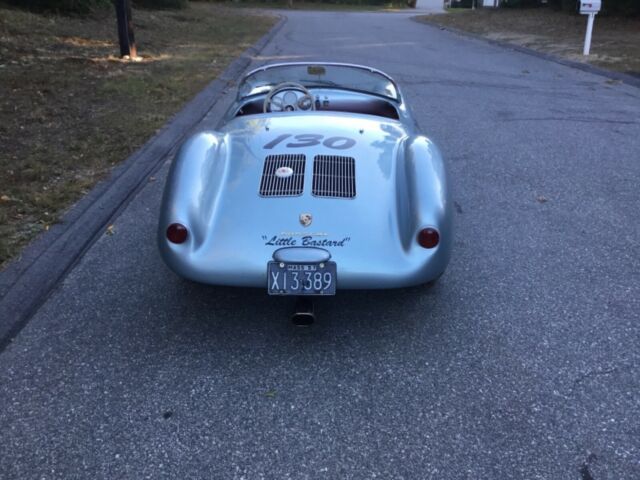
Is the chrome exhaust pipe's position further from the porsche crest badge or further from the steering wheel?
the steering wheel

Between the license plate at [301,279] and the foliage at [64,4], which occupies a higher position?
the foliage at [64,4]

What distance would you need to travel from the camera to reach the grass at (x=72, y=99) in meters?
4.98

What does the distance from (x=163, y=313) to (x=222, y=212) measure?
2.19 feet

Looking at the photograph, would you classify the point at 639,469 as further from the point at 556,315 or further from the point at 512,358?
the point at 556,315

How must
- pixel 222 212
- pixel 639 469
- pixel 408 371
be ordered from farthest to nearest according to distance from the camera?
pixel 222 212 < pixel 408 371 < pixel 639 469

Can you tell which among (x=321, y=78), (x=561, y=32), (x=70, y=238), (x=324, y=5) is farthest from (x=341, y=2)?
(x=70, y=238)

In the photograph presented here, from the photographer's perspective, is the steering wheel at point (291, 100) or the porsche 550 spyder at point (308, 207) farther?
the steering wheel at point (291, 100)

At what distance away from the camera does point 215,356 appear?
3.08 m

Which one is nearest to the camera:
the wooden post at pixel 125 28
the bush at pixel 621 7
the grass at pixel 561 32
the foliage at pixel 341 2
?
the wooden post at pixel 125 28

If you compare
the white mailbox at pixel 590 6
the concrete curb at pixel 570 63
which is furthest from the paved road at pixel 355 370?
the white mailbox at pixel 590 6

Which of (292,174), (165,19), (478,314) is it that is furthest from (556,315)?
(165,19)

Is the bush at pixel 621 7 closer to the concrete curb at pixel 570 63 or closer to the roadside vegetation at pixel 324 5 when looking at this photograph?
the concrete curb at pixel 570 63

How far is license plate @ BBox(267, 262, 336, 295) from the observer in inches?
117

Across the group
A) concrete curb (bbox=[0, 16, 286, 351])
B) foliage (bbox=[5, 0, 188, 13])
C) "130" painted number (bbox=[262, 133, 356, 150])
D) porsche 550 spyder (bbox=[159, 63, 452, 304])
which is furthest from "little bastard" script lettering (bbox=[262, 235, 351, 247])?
foliage (bbox=[5, 0, 188, 13])
